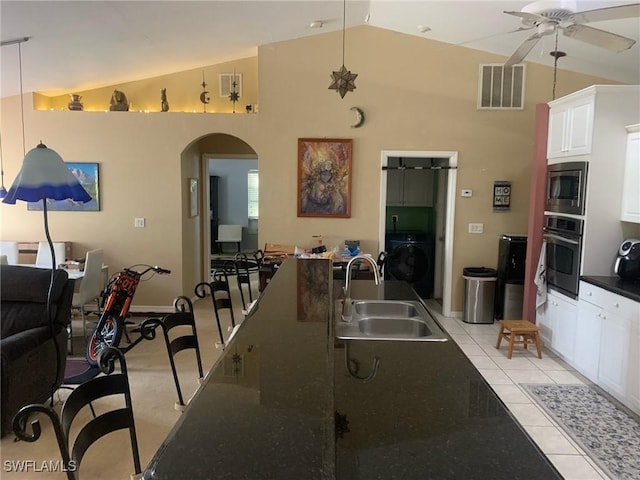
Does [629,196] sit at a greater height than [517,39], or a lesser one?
lesser

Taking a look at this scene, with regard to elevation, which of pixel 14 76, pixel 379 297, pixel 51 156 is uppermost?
pixel 14 76

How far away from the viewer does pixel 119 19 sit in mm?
3867

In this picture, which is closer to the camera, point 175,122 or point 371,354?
point 371,354

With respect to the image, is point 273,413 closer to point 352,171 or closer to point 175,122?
point 352,171

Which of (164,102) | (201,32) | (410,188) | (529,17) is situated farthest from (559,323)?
(164,102)

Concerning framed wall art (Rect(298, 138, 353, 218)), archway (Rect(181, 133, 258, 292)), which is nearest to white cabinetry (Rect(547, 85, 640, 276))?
framed wall art (Rect(298, 138, 353, 218))

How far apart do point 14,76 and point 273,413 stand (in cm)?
546

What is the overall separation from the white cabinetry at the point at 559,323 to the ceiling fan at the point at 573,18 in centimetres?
212

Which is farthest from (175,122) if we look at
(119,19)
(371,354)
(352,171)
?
(371,354)

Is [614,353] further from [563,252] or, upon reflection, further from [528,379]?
[563,252]

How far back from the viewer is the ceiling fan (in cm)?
266

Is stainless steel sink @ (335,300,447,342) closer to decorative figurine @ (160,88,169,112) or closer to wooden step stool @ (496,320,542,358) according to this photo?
wooden step stool @ (496,320,542,358)

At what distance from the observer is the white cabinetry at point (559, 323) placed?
388 cm

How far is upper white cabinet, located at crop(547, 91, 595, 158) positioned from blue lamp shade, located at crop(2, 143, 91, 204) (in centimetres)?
403
